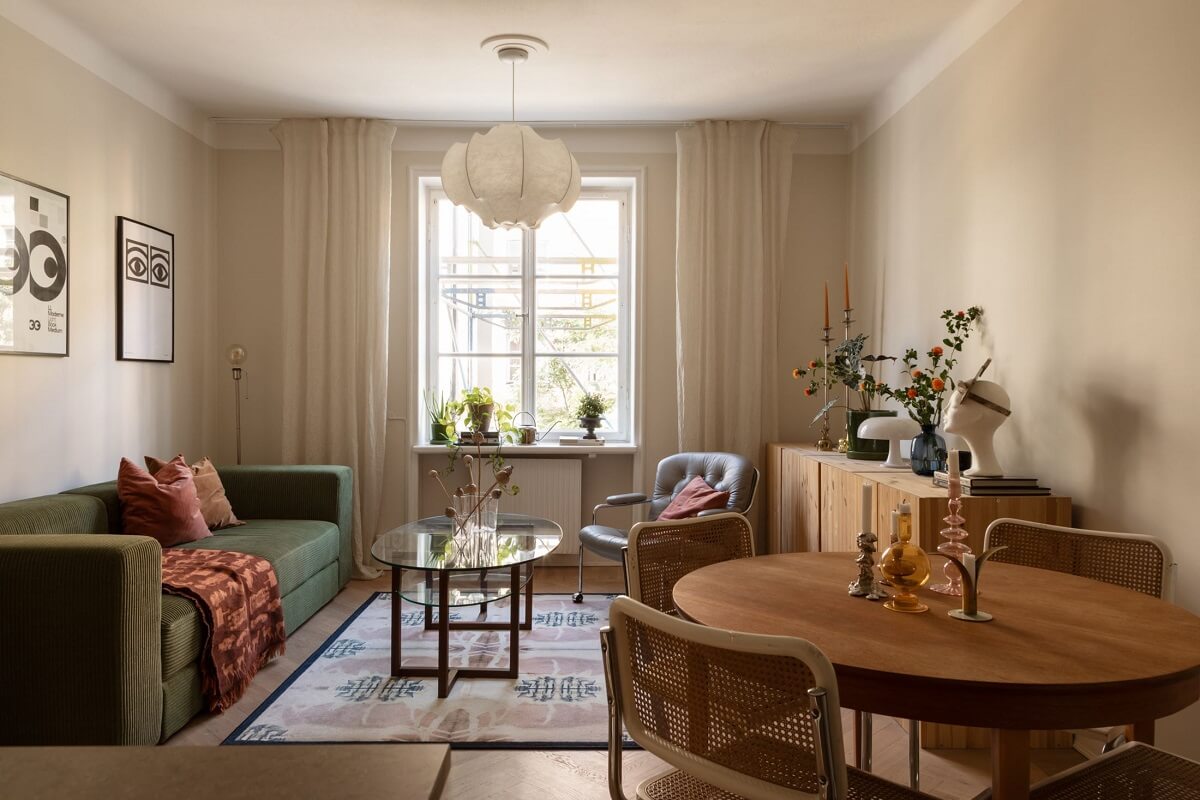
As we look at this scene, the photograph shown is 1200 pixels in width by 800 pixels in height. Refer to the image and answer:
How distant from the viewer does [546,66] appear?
13.8 ft

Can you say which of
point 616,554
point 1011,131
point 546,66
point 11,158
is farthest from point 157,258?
point 1011,131

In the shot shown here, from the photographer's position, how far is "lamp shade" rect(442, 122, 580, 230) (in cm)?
353

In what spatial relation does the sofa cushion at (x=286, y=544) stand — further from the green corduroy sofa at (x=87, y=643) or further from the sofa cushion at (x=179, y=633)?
the green corduroy sofa at (x=87, y=643)

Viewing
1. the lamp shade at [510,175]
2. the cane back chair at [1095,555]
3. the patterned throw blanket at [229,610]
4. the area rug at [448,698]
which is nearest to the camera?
the cane back chair at [1095,555]

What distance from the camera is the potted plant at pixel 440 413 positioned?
514cm

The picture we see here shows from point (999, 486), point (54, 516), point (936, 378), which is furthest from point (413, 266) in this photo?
point (999, 486)

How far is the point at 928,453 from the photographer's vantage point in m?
3.12

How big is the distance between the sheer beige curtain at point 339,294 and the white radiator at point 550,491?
876mm

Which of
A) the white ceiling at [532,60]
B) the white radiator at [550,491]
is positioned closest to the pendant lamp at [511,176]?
the white ceiling at [532,60]

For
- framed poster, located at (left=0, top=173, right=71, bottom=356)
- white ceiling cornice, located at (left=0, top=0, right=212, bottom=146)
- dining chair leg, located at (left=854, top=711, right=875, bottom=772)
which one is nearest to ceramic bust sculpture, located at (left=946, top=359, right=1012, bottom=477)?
dining chair leg, located at (left=854, top=711, right=875, bottom=772)

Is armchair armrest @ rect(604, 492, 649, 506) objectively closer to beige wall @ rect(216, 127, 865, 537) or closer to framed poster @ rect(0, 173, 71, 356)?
beige wall @ rect(216, 127, 865, 537)

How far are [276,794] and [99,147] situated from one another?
4.42 m

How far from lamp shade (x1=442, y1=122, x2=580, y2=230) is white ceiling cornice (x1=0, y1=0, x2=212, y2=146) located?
6.02 feet

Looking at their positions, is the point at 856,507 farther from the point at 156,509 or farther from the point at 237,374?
the point at 237,374
